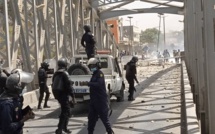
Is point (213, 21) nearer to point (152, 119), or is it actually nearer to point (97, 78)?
point (97, 78)

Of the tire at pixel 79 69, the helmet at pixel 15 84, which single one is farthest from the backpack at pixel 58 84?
the tire at pixel 79 69

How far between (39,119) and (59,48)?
1274 centimetres

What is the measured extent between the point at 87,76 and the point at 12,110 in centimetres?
846

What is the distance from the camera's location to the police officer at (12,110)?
4465 mm

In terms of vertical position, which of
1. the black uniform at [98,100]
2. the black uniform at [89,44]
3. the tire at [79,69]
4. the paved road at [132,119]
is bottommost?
the paved road at [132,119]

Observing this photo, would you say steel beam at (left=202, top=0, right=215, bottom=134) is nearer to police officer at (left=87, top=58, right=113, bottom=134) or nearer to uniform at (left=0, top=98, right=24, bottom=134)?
police officer at (left=87, top=58, right=113, bottom=134)

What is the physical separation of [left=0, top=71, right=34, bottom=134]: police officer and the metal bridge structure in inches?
159

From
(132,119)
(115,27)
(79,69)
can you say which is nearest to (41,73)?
(79,69)

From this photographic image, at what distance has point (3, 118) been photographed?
Result: 4.46 meters

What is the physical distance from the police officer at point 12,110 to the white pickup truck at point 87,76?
302 inches

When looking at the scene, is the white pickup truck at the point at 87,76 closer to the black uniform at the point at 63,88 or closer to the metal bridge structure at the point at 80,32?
the metal bridge structure at the point at 80,32

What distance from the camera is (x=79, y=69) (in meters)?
13.3

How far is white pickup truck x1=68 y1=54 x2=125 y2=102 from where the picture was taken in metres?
12.7

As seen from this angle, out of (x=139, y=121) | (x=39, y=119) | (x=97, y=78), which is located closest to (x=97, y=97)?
(x=97, y=78)
